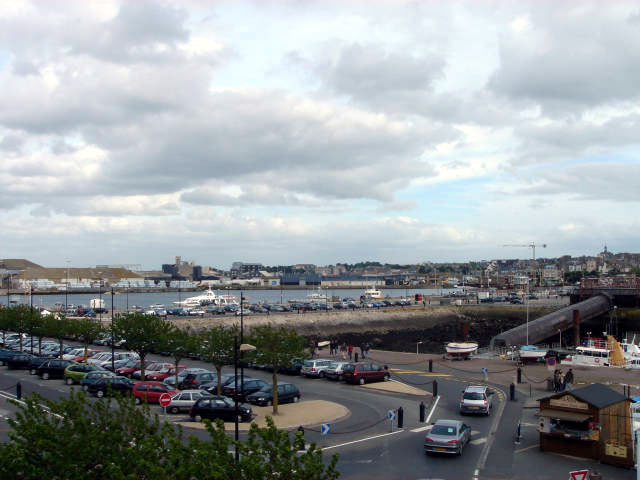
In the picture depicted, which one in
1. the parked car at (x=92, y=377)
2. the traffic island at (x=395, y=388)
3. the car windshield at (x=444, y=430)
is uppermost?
the car windshield at (x=444, y=430)

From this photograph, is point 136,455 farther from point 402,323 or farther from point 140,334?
point 402,323

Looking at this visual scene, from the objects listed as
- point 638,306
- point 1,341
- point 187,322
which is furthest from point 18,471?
point 638,306

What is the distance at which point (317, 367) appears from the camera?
4072 centimetres

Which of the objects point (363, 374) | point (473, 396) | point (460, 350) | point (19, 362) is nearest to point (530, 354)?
point (460, 350)

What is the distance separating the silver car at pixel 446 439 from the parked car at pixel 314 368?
18.5 metres

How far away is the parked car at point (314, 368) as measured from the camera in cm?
4050

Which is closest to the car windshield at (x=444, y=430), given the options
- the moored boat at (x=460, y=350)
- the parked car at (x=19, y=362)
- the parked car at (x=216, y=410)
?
the parked car at (x=216, y=410)

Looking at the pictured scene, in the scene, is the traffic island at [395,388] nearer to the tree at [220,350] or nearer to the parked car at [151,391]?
the tree at [220,350]

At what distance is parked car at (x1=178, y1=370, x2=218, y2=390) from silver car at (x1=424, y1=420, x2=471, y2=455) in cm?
1748

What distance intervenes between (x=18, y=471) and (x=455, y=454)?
1578 centimetres

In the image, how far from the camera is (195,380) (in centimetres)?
3588

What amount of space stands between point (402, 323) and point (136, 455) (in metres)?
85.2

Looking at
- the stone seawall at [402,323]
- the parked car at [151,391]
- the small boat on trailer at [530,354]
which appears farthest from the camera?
the stone seawall at [402,323]

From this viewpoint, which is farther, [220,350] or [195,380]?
[195,380]
